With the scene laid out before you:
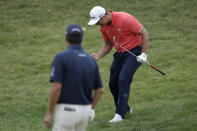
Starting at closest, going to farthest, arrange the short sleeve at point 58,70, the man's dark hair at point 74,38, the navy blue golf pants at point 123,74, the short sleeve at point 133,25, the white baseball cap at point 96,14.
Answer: the short sleeve at point 58,70
the man's dark hair at point 74,38
the white baseball cap at point 96,14
the short sleeve at point 133,25
the navy blue golf pants at point 123,74

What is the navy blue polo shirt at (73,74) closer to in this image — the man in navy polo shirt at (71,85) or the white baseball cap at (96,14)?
the man in navy polo shirt at (71,85)

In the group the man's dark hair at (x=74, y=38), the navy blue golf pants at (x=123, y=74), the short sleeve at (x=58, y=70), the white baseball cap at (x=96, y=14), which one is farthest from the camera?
the navy blue golf pants at (x=123, y=74)

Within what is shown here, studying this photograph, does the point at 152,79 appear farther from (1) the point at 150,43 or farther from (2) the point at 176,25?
(2) the point at 176,25

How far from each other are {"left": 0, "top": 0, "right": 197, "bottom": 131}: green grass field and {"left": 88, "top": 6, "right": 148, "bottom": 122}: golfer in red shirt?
1.87 feet

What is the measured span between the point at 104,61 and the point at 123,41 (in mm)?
6607

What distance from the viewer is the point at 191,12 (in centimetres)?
2058

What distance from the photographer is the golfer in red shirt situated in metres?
7.93

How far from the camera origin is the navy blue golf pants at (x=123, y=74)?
8117mm

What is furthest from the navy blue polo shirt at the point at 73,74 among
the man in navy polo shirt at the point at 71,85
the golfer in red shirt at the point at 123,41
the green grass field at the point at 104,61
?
the golfer in red shirt at the point at 123,41

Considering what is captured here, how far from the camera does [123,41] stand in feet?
27.0

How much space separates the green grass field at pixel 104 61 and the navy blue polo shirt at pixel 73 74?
295cm

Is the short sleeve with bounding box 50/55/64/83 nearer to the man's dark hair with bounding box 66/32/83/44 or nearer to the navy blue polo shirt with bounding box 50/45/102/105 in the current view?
the navy blue polo shirt with bounding box 50/45/102/105

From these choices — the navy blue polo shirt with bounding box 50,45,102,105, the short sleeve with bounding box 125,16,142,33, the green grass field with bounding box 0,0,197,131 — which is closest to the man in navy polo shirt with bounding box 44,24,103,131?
the navy blue polo shirt with bounding box 50,45,102,105

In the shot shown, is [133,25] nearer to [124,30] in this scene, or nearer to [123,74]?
[124,30]
